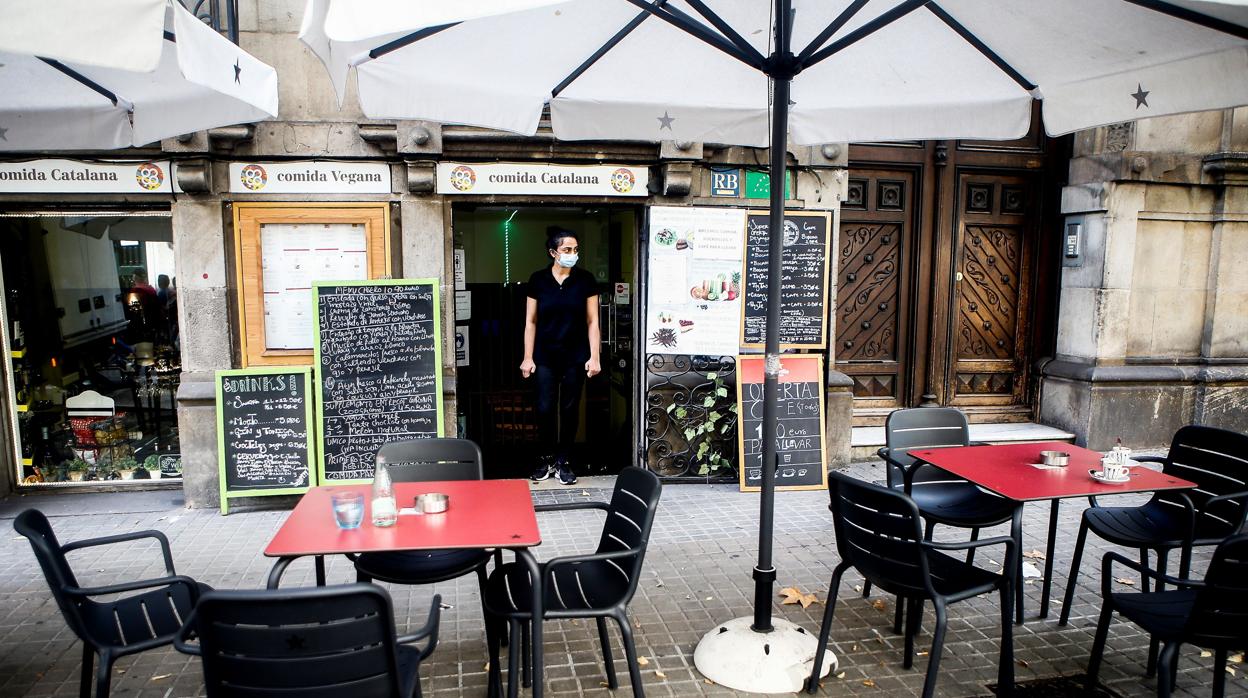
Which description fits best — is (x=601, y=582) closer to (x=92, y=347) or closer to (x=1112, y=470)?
(x=1112, y=470)

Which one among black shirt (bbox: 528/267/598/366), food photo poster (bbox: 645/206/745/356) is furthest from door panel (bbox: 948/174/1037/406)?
black shirt (bbox: 528/267/598/366)

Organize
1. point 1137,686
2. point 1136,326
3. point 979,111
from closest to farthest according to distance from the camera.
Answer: point 1137,686
point 979,111
point 1136,326

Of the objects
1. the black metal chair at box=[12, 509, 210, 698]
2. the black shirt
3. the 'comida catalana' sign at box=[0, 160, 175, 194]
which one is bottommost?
the black metal chair at box=[12, 509, 210, 698]

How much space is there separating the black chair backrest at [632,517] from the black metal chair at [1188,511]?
96.2 inches

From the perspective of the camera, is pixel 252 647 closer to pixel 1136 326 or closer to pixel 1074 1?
pixel 1074 1

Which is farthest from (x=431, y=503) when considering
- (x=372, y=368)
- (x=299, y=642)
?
(x=372, y=368)

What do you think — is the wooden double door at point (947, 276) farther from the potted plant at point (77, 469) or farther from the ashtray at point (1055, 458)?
the potted plant at point (77, 469)

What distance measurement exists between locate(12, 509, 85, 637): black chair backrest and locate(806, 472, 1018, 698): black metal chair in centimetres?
302

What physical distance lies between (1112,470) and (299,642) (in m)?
3.74

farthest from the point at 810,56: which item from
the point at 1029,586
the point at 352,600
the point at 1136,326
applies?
the point at 1136,326

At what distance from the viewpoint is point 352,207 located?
20.1ft

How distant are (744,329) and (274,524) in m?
3.98

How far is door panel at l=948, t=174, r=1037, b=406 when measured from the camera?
768cm

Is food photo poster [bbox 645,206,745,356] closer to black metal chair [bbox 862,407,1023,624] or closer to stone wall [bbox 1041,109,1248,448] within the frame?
black metal chair [bbox 862,407,1023,624]
